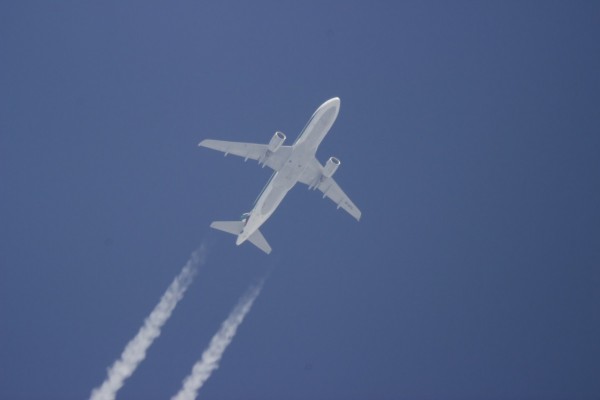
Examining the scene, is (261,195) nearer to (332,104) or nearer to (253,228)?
(253,228)

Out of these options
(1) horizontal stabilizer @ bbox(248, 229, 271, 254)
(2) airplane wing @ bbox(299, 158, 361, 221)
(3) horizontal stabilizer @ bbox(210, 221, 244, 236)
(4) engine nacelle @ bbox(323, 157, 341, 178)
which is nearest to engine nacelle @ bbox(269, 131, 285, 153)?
(2) airplane wing @ bbox(299, 158, 361, 221)

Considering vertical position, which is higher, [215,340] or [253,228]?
[253,228]

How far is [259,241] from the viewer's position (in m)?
76.9

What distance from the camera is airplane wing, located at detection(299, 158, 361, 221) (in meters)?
73.1

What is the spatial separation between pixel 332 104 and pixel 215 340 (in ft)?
88.1

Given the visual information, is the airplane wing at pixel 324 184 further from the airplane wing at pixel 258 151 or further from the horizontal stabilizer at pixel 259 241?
the horizontal stabilizer at pixel 259 241

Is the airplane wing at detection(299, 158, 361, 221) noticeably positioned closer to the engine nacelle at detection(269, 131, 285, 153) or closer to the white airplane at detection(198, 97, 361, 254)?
the white airplane at detection(198, 97, 361, 254)

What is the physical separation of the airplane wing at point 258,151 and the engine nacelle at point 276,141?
2.55 ft

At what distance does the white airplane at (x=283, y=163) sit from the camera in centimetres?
6844

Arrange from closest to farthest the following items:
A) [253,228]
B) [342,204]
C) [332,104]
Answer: [332,104] → [253,228] → [342,204]

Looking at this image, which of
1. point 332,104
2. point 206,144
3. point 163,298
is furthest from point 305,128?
point 163,298

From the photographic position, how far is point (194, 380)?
249 feet

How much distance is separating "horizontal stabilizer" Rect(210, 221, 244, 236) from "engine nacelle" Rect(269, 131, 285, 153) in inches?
321

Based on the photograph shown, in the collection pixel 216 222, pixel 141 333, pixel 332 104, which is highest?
pixel 332 104
